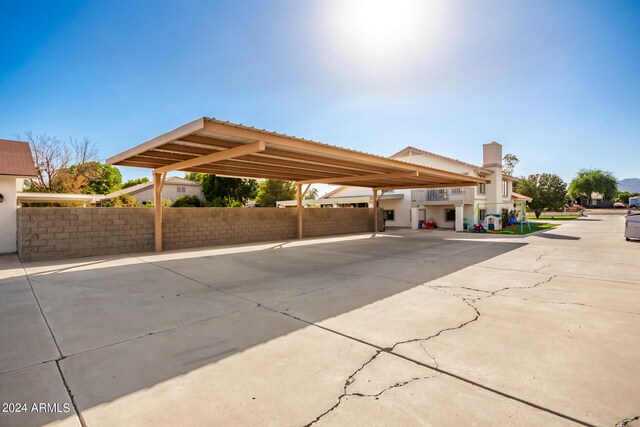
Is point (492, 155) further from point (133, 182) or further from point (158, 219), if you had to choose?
point (133, 182)

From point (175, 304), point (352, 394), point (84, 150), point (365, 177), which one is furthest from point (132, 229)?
point (84, 150)

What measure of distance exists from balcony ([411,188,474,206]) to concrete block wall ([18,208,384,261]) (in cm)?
1349

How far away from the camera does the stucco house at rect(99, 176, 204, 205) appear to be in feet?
116

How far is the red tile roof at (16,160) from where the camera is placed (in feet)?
37.0

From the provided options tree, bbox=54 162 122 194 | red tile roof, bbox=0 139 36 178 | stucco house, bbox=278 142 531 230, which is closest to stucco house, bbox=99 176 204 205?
tree, bbox=54 162 122 194

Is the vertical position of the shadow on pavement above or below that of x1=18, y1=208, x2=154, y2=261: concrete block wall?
below

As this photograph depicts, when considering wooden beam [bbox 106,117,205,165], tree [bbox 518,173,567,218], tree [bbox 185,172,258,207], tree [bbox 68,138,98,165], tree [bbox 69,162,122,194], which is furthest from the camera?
tree [bbox 518,173,567,218]

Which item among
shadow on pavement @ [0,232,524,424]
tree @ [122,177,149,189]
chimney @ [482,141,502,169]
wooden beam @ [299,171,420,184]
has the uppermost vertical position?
tree @ [122,177,149,189]

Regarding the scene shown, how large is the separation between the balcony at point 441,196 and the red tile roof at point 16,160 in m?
24.3

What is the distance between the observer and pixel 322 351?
3.13 meters

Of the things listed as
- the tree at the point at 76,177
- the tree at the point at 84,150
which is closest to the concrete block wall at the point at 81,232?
the tree at the point at 76,177

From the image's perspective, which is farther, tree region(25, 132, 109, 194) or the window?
the window

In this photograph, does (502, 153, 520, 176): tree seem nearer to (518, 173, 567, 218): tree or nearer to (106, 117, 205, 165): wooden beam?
(518, 173, 567, 218): tree

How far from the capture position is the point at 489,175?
24875 millimetres
